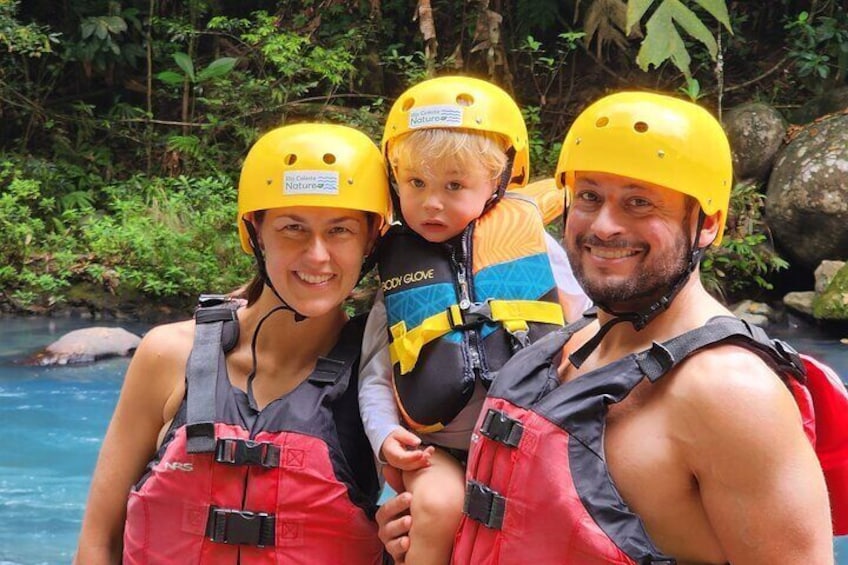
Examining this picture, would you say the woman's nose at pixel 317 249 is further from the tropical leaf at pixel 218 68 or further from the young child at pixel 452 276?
the tropical leaf at pixel 218 68

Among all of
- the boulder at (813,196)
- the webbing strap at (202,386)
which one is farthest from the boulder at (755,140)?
the webbing strap at (202,386)

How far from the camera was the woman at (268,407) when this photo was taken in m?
2.37

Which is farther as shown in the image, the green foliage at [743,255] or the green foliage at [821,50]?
the green foliage at [821,50]

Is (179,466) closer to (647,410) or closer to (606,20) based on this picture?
(647,410)

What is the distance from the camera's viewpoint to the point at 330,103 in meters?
12.5

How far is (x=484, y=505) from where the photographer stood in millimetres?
2082

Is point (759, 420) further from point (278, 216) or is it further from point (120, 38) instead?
point (120, 38)

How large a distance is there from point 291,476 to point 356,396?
12.0 inches

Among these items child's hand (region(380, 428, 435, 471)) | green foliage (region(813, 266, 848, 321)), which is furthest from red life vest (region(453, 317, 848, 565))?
green foliage (region(813, 266, 848, 321))

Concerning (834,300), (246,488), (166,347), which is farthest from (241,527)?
(834,300)

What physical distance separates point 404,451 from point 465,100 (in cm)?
92

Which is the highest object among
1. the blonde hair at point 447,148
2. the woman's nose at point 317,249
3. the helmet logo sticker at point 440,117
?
the helmet logo sticker at point 440,117

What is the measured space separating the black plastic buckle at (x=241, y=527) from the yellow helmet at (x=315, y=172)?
726mm

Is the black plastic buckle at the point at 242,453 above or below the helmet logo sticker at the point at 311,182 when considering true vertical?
below
